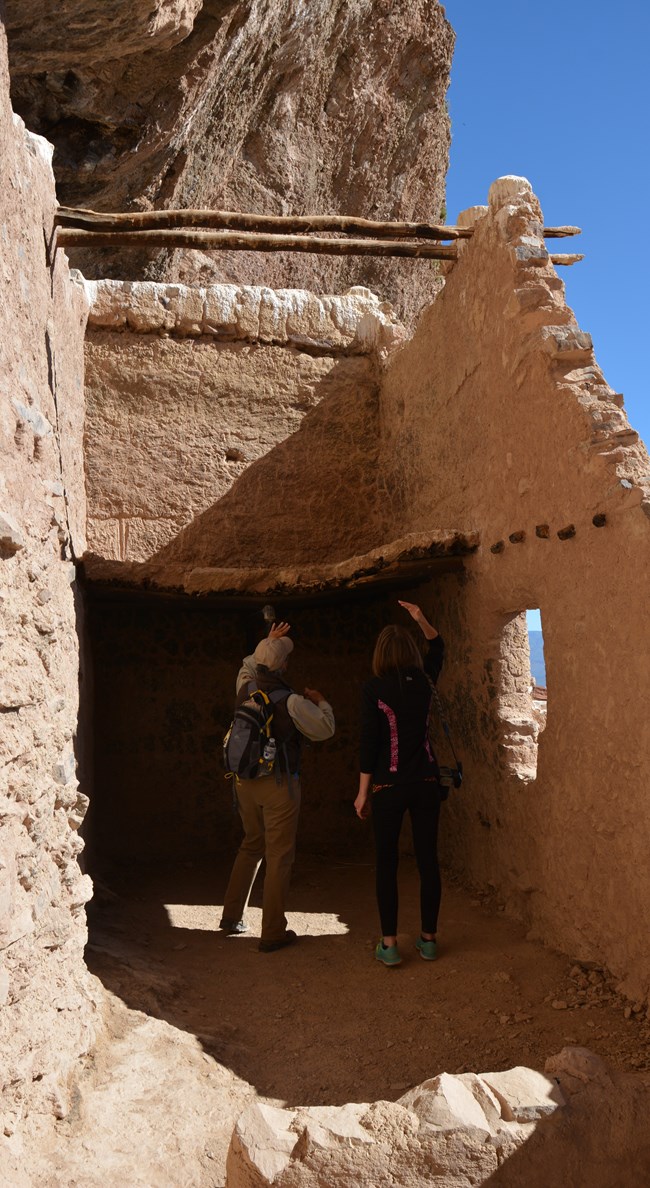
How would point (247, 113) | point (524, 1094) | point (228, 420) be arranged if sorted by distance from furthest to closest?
1. point (247, 113)
2. point (228, 420)
3. point (524, 1094)

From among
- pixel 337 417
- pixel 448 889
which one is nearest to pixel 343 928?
pixel 448 889

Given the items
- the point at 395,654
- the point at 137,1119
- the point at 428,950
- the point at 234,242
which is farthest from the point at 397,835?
the point at 234,242

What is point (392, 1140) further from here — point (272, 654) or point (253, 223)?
point (253, 223)

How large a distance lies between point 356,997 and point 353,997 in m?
0.01

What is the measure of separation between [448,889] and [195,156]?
708 centimetres

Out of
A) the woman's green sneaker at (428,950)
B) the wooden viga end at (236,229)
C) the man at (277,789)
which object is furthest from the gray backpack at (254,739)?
the wooden viga end at (236,229)

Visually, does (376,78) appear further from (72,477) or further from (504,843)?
(504,843)

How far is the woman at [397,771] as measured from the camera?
181 inches

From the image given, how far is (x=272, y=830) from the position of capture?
16.6 feet

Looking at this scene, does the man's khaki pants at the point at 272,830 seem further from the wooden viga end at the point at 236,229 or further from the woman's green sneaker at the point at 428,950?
the wooden viga end at the point at 236,229

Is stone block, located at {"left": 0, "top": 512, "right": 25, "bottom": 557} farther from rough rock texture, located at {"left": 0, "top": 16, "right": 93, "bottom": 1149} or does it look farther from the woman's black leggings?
the woman's black leggings

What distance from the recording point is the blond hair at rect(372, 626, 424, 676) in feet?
15.4

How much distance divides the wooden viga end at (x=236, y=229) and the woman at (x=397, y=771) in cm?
221

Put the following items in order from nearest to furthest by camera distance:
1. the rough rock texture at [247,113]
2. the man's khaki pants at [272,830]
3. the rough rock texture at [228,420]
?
the man's khaki pants at [272,830], the rough rock texture at [228,420], the rough rock texture at [247,113]
